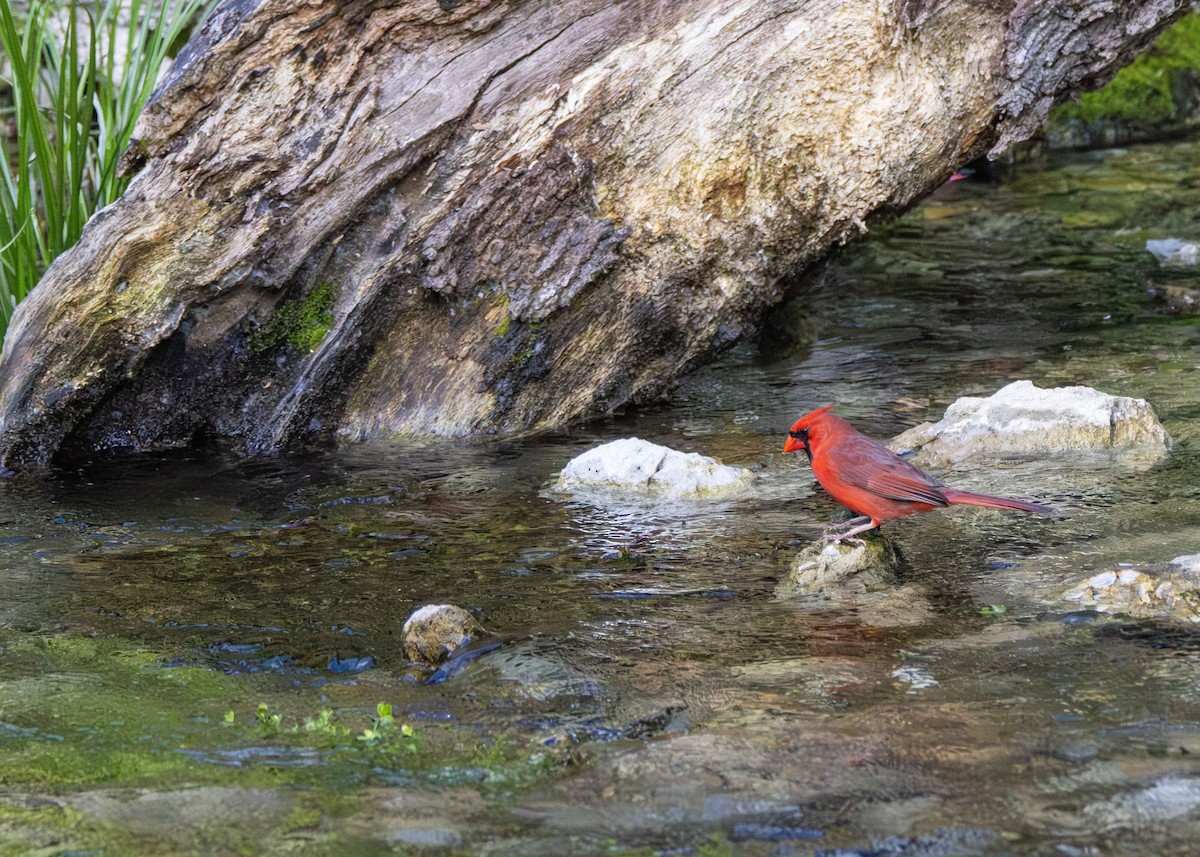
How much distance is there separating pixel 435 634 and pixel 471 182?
300 centimetres

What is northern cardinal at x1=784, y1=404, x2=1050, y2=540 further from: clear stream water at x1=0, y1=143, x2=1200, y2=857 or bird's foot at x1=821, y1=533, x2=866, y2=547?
clear stream water at x1=0, y1=143, x2=1200, y2=857

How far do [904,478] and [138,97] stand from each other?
15.3 ft

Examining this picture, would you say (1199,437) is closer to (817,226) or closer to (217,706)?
(817,226)

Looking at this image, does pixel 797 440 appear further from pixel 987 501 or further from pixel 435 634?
pixel 435 634

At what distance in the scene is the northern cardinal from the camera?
4.52 metres

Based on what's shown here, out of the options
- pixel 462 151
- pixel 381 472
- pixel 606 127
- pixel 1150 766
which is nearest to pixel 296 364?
pixel 381 472

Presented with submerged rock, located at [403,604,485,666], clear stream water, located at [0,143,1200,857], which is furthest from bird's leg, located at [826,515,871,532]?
submerged rock, located at [403,604,485,666]

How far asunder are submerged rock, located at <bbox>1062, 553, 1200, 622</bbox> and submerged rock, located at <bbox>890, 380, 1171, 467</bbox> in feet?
5.82

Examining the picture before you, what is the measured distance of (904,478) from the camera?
14.9 feet

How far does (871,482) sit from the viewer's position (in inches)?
179

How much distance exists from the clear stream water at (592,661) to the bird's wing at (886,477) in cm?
30

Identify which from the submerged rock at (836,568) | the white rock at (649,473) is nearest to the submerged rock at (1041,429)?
the white rock at (649,473)

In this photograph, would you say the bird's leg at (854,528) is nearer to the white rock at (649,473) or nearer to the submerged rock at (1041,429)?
the white rock at (649,473)

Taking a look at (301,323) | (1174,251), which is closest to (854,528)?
(301,323)
